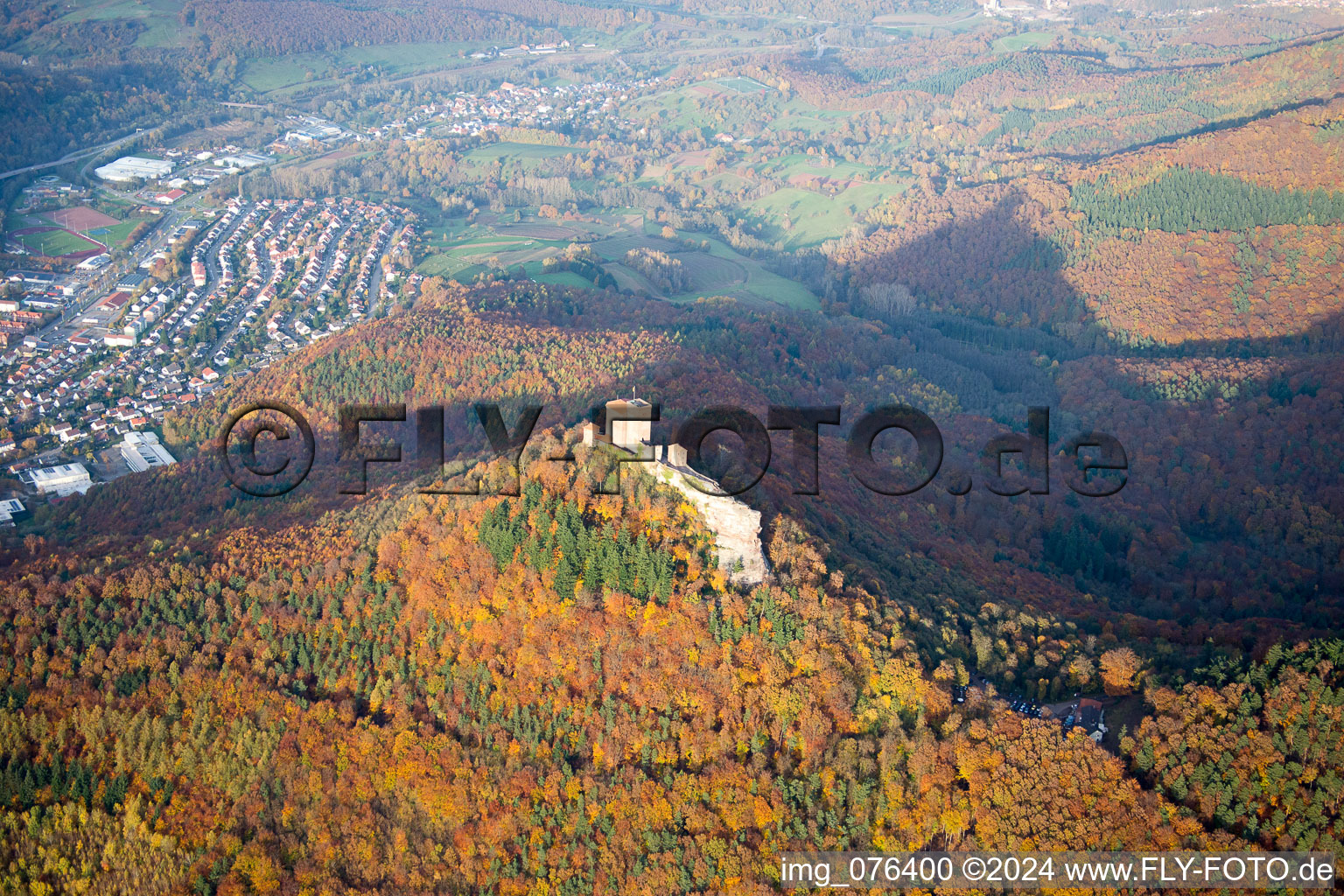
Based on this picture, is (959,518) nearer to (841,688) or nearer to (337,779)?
(841,688)

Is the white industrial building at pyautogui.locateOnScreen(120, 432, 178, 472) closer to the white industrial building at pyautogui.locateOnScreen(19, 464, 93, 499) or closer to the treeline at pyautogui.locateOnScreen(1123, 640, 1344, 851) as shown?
the white industrial building at pyautogui.locateOnScreen(19, 464, 93, 499)

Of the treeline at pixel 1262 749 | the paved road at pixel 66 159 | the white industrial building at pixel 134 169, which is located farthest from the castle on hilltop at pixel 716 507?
the paved road at pixel 66 159

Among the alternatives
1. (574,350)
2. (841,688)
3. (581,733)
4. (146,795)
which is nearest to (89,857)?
(146,795)

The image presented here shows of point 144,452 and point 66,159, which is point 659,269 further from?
point 66,159

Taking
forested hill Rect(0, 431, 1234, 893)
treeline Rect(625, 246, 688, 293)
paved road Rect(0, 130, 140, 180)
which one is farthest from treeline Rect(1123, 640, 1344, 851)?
paved road Rect(0, 130, 140, 180)

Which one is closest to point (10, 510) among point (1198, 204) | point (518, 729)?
point (518, 729)

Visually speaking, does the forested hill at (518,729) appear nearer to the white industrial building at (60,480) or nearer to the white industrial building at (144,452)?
the white industrial building at (60,480)
